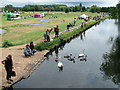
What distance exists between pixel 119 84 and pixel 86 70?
319 cm

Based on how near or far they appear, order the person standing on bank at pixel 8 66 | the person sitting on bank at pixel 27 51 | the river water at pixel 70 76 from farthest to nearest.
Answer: the person sitting on bank at pixel 27 51, the river water at pixel 70 76, the person standing on bank at pixel 8 66

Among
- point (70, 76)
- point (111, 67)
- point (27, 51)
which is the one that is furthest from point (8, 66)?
point (111, 67)

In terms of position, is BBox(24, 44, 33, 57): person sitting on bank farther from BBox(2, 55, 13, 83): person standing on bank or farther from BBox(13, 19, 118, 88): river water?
BBox(2, 55, 13, 83): person standing on bank

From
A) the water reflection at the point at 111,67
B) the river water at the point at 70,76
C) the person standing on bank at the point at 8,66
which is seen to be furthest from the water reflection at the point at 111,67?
the person standing on bank at the point at 8,66

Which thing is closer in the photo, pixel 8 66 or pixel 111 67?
pixel 8 66

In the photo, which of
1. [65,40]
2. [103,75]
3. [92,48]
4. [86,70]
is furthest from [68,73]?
[65,40]

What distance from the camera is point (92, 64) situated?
1653 cm

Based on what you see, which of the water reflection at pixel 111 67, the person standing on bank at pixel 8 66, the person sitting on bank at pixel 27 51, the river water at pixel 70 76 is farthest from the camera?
the person sitting on bank at pixel 27 51

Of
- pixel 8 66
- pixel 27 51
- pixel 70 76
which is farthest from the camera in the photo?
pixel 27 51

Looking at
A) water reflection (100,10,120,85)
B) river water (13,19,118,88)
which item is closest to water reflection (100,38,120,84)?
water reflection (100,10,120,85)

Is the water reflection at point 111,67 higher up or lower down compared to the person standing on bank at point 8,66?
lower down

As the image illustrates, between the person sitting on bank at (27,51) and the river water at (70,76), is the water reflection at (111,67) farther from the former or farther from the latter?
the person sitting on bank at (27,51)

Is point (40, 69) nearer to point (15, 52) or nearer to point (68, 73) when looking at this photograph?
Result: point (68, 73)

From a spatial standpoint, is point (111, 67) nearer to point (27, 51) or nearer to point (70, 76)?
point (70, 76)
